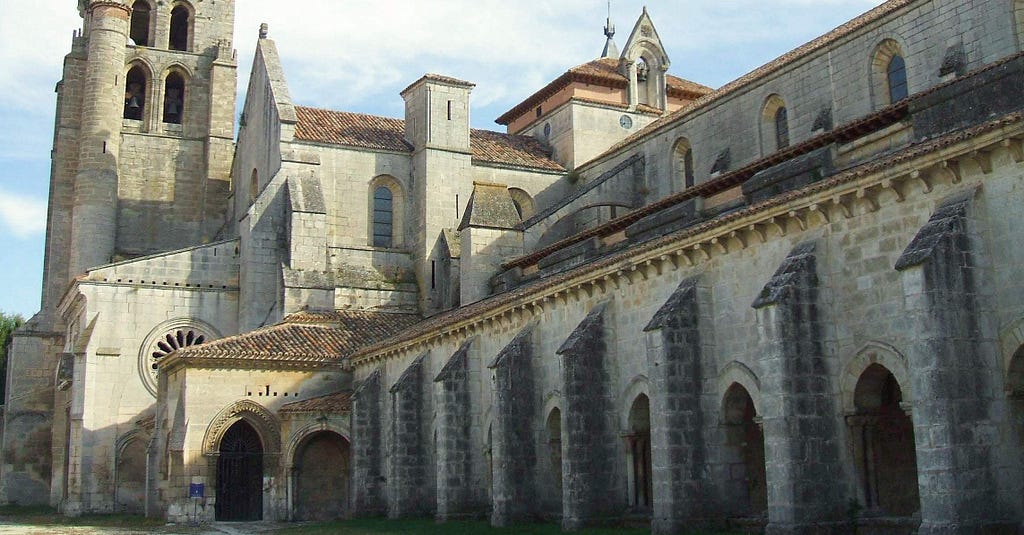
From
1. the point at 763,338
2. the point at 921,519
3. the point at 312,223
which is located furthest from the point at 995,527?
the point at 312,223

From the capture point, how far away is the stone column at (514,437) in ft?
83.6

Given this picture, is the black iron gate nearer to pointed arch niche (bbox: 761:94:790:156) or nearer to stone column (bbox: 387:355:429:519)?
stone column (bbox: 387:355:429:519)

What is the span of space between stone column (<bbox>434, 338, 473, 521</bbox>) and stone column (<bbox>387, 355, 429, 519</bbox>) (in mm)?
2419

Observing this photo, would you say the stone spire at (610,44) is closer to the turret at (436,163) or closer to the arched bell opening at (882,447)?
the turret at (436,163)

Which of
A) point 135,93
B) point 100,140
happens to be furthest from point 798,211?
point 135,93

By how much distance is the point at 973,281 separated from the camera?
15.5 meters

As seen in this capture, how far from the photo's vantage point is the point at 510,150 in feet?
147

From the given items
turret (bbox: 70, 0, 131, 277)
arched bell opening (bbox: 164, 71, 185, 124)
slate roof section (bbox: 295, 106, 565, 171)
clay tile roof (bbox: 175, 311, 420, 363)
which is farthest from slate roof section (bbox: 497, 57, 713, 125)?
turret (bbox: 70, 0, 131, 277)

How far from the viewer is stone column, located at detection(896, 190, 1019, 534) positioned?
14.7m

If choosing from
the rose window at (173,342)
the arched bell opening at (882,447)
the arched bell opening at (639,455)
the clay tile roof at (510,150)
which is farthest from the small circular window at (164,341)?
the arched bell opening at (882,447)

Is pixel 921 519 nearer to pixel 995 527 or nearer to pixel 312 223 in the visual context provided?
pixel 995 527

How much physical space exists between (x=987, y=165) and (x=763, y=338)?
13.8 feet

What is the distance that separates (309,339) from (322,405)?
299cm

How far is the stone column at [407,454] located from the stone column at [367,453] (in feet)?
4.70
